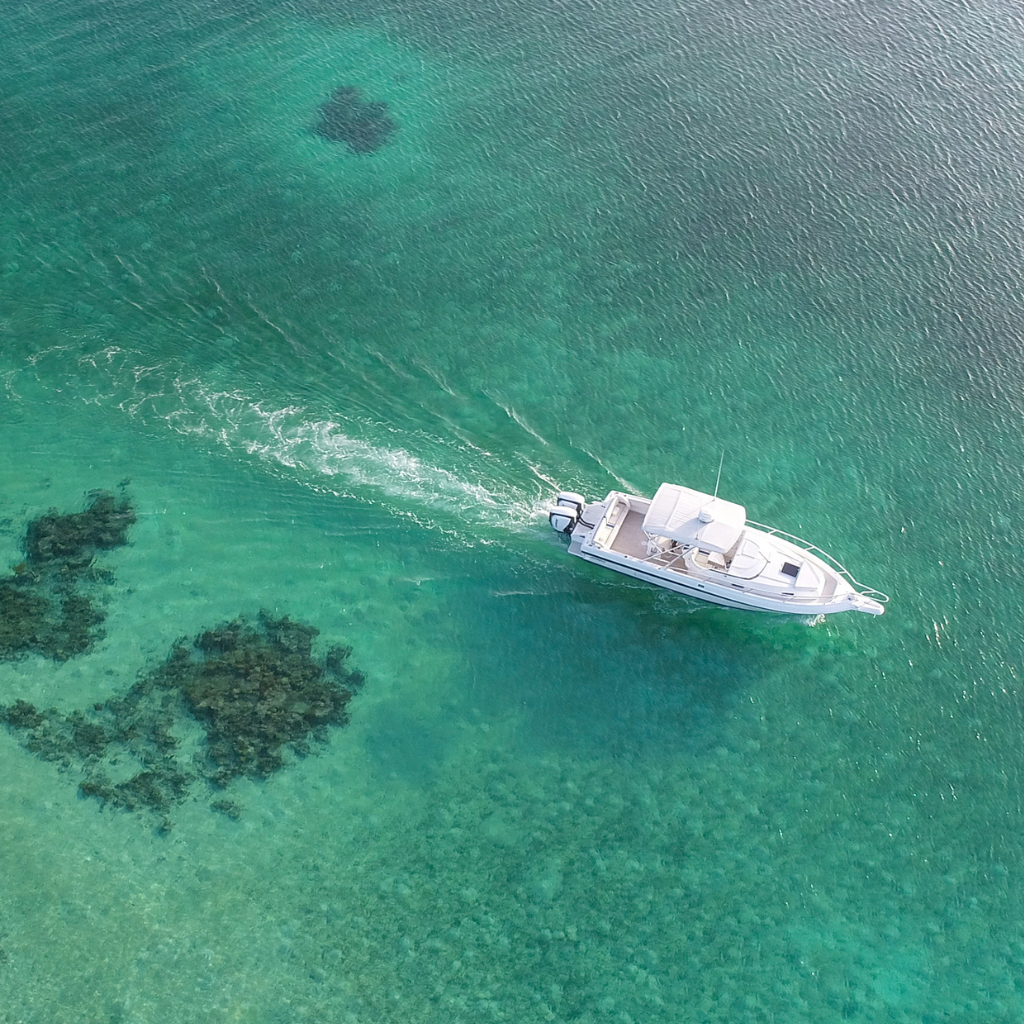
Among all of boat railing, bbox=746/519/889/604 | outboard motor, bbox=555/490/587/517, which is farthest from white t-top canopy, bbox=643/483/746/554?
→ outboard motor, bbox=555/490/587/517

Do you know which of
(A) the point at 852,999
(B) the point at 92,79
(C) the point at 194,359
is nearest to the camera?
(A) the point at 852,999

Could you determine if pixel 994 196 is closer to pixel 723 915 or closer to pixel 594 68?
pixel 594 68

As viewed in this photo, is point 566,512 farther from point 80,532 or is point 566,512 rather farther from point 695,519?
point 80,532

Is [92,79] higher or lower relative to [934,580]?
higher

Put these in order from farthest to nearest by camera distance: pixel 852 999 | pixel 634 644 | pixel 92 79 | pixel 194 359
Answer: pixel 92 79 < pixel 194 359 < pixel 634 644 < pixel 852 999

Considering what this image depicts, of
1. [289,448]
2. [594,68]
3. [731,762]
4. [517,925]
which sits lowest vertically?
[517,925]

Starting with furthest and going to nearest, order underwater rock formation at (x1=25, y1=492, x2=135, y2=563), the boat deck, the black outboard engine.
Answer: underwater rock formation at (x1=25, y1=492, x2=135, y2=563), the boat deck, the black outboard engine

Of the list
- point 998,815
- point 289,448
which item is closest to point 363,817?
point 289,448

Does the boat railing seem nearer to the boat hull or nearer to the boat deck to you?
the boat hull
